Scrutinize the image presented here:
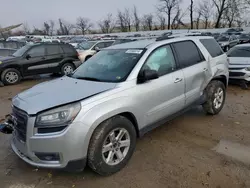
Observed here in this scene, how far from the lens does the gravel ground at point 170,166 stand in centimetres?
289

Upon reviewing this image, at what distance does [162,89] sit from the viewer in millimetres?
3543

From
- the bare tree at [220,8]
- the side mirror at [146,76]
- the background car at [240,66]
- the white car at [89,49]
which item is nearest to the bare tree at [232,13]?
the bare tree at [220,8]

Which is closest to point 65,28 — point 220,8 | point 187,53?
point 220,8

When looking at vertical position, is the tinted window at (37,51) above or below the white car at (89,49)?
above

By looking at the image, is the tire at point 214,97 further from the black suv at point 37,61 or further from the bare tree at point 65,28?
the bare tree at point 65,28

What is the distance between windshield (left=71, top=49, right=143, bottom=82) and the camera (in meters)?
3.38

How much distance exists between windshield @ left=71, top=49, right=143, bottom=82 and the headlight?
0.86 m

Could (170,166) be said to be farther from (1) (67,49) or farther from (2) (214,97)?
(1) (67,49)

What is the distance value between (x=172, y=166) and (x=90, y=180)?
→ 1.13m

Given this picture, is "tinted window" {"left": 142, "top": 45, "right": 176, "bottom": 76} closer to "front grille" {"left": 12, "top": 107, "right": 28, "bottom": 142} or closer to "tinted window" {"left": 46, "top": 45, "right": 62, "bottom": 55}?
"front grille" {"left": 12, "top": 107, "right": 28, "bottom": 142}

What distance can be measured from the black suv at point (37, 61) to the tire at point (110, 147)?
6196mm

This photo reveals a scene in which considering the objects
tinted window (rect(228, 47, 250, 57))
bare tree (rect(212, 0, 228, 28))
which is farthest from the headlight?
bare tree (rect(212, 0, 228, 28))

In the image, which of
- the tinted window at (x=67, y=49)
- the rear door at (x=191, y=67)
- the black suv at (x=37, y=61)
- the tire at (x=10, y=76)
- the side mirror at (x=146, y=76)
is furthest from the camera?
the tinted window at (x=67, y=49)

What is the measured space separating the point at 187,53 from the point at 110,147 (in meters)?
2.34
